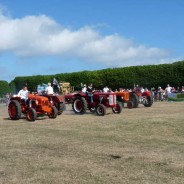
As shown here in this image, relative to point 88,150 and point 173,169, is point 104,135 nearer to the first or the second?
point 88,150

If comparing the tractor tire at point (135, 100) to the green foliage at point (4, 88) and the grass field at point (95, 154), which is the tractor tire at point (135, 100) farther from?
the green foliage at point (4, 88)

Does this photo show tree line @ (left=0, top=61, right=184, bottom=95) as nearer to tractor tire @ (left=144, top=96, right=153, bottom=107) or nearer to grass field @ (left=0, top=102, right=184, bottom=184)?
tractor tire @ (left=144, top=96, right=153, bottom=107)

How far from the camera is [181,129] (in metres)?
11.5

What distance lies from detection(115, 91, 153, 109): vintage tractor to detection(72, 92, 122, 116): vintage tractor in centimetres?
155

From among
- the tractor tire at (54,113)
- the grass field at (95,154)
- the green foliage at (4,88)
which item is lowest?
the grass field at (95,154)

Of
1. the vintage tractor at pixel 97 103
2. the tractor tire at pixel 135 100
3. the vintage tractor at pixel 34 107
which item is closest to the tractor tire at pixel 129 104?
the tractor tire at pixel 135 100

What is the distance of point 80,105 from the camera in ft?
63.2

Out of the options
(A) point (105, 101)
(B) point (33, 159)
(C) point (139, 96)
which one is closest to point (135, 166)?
(B) point (33, 159)

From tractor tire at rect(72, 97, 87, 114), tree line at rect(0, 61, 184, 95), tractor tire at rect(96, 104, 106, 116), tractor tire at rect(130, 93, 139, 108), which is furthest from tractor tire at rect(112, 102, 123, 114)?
tree line at rect(0, 61, 184, 95)

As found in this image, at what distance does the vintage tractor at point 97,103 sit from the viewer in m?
17.7

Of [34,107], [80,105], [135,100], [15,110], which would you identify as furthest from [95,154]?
[135,100]

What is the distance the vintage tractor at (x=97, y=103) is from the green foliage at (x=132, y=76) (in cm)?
1944

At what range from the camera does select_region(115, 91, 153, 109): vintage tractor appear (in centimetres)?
2047

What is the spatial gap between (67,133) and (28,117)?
15.5ft
